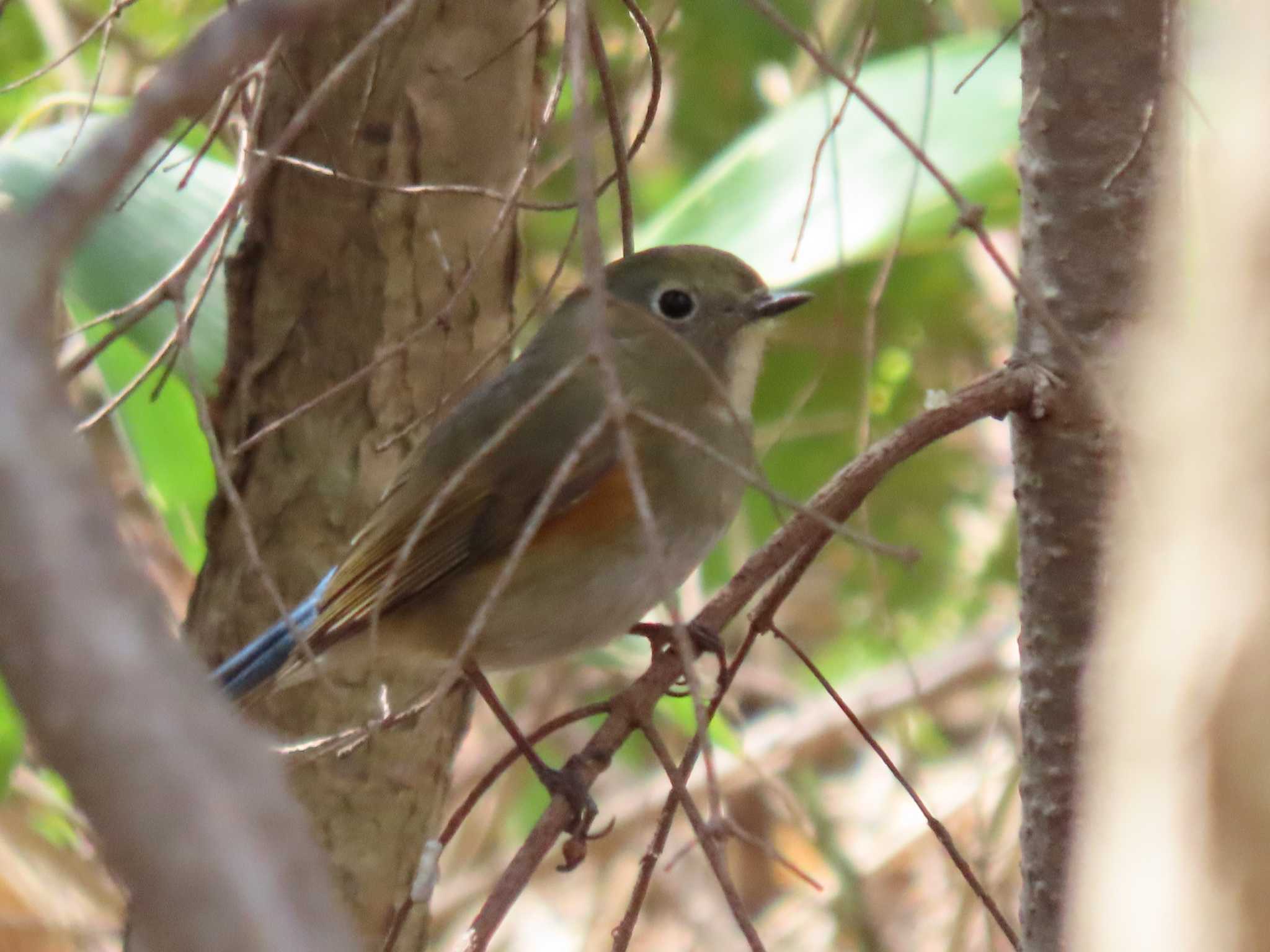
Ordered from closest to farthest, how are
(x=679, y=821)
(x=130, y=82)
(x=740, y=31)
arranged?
(x=740, y=31)
(x=130, y=82)
(x=679, y=821)

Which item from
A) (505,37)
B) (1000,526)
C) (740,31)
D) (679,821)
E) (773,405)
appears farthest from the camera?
(679,821)

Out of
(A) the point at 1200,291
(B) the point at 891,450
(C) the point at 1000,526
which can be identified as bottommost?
(A) the point at 1200,291

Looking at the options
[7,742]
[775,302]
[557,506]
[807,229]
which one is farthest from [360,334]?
[7,742]

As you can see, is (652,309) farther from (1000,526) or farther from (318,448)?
(1000,526)

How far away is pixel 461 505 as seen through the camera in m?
2.72

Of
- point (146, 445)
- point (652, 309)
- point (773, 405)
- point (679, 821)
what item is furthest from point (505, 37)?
point (679, 821)

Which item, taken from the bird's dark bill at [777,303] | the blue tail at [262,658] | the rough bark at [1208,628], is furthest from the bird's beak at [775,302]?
the rough bark at [1208,628]

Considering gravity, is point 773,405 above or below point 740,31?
below

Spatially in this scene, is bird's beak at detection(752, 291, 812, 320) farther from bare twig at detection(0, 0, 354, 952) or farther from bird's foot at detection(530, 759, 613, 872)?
bare twig at detection(0, 0, 354, 952)

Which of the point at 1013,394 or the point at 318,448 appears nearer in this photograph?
the point at 1013,394

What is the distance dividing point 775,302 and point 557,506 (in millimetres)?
554

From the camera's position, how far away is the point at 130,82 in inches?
172

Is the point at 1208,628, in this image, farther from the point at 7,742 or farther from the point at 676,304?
the point at 7,742

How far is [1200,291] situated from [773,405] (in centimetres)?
307
